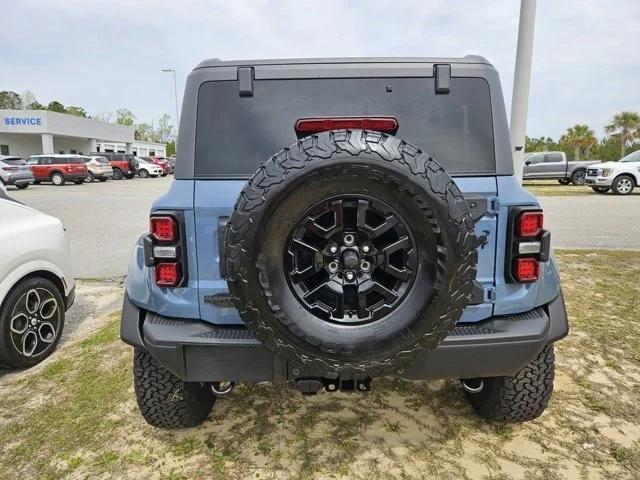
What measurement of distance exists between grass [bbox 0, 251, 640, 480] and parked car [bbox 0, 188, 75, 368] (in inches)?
10.0

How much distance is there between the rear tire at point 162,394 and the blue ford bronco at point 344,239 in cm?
2

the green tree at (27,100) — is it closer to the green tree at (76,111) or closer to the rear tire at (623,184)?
the green tree at (76,111)

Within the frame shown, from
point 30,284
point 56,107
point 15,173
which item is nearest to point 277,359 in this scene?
point 30,284

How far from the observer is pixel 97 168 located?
2744cm

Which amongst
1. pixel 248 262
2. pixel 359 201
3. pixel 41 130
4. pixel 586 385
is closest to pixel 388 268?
pixel 359 201

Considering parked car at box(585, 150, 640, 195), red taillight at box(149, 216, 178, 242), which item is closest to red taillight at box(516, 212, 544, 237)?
red taillight at box(149, 216, 178, 242)

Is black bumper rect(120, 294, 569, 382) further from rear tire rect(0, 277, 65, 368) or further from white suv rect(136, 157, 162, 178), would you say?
white suv rect(136, 157, 162, 178)

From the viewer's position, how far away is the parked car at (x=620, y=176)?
16.3 meters

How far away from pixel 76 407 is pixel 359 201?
2.46m

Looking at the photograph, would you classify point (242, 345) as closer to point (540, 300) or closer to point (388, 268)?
point (388, 268)

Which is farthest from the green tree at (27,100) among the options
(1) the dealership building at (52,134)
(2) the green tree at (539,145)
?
(2) the green tree at (539,145)

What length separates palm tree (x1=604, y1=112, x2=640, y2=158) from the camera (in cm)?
5019

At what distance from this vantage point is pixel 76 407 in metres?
2.90

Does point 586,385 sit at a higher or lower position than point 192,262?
lower
